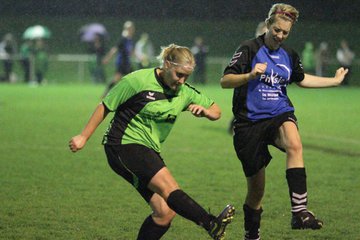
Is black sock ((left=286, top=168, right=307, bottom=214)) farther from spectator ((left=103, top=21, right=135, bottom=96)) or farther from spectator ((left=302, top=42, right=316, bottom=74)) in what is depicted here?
spectator ((left=302, top=42, right=316, bottom=74))

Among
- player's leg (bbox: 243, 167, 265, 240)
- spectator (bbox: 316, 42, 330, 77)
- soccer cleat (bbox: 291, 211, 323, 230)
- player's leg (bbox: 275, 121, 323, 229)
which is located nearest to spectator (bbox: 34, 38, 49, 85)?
spectator (bbox: 316, 42, 330, 77)

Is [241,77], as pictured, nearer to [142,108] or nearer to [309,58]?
[142,108]

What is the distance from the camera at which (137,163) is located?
249 inches

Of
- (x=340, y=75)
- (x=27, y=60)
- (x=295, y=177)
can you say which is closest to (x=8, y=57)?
(x=27, y=60)

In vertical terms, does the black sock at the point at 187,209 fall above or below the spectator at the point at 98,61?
above

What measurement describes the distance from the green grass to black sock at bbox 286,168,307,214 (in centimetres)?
103

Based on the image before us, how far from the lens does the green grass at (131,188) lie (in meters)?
8.11

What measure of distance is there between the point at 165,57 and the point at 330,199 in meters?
4.31

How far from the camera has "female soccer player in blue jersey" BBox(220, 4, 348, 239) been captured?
7016mm

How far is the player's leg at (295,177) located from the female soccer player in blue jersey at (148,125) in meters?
0.84

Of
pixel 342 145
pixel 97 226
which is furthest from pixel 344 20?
pixel 97 226

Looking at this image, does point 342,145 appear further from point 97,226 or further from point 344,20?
point 344,20

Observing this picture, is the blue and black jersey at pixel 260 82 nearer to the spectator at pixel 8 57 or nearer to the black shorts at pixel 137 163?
the black shorts at pixel 137 163

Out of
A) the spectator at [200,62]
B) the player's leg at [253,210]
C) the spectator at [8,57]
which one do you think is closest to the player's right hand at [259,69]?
the player's leg at [253,210]
